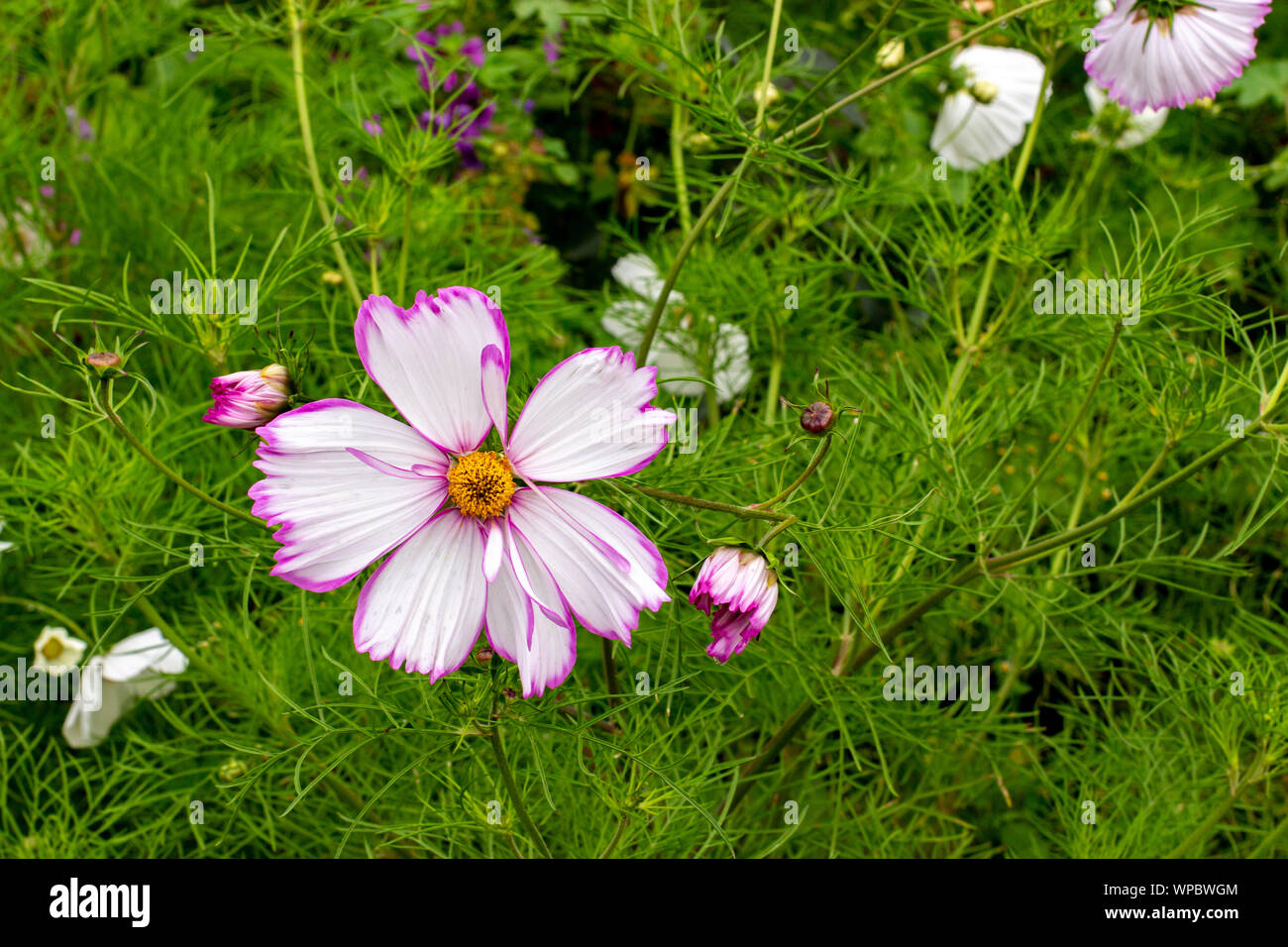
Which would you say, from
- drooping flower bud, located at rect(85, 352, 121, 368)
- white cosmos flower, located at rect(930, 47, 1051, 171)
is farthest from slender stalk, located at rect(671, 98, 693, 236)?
drooping flower bud, located at rect(85, 352, 121, 368)

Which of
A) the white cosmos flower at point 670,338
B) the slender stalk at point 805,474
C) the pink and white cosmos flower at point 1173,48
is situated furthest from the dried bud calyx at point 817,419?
the white cosmos flower at point 670,338

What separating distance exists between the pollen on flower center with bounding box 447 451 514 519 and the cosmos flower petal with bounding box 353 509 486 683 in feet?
0.04

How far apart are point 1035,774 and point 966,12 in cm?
73

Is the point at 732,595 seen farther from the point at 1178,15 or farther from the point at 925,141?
the point at 925,141

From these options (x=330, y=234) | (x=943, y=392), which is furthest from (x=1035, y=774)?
(x=330, y=234)

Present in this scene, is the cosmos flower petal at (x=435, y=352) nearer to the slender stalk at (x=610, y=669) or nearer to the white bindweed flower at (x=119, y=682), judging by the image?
the slender stalk at (x=610, y=669)

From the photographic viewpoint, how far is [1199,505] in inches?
52.1

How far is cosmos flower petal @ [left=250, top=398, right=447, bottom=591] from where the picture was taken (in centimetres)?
52

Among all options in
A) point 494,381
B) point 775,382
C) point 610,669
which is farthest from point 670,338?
point 494,381

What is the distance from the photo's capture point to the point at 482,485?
1.82ft

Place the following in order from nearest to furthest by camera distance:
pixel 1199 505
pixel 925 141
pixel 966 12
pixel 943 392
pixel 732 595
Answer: pixel 732 595 < pixel 966 12 < pixel 943 392 < pixel 1199 505 < pixel 925 141

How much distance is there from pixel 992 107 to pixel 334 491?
3.23ft

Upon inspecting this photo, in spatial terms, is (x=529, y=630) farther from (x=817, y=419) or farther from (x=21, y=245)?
(x=21, y=245)

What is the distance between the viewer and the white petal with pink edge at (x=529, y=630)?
0.54 m
